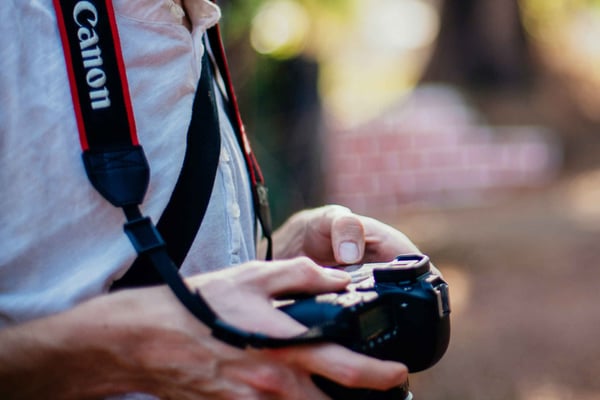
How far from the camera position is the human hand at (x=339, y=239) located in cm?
162

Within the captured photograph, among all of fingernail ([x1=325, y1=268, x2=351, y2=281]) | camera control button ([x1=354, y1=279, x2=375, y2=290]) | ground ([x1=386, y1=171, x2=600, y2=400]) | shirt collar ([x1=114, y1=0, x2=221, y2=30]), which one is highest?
shirt collar ([x1=114, y1=0, x2=221, y2=30])

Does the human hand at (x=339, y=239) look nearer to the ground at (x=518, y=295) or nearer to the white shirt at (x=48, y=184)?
the white shirt at (x=48, y=184)

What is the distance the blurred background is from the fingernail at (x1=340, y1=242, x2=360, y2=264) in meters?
3.52

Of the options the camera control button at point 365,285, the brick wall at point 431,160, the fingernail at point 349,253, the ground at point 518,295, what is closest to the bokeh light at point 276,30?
the ground at point 518,295

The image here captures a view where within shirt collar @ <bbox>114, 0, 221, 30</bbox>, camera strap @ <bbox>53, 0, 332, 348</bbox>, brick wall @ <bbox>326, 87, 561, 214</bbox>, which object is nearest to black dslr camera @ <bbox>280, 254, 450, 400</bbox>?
camera strap @ <bbox>53, 0, 332, 348</bbox>

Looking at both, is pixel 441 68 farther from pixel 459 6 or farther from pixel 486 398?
pixel 486 398

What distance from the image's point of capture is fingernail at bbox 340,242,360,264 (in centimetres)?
161

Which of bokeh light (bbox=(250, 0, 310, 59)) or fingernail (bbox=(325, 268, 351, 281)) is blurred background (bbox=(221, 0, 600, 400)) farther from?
fingernail (bbox=(325, 268, 351, 281))

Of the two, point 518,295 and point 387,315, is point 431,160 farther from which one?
point 387,315

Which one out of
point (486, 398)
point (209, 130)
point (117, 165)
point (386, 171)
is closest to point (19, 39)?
point (117, 165)

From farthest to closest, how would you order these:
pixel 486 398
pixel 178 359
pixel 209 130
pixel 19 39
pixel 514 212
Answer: pixel 514 212 → pixel 486 398 → pixel 209 130 → pixel 19 39 → pixel 178 359

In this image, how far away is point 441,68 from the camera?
508 inches

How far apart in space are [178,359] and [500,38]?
12083mm

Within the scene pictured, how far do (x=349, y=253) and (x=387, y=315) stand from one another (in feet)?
1.04
